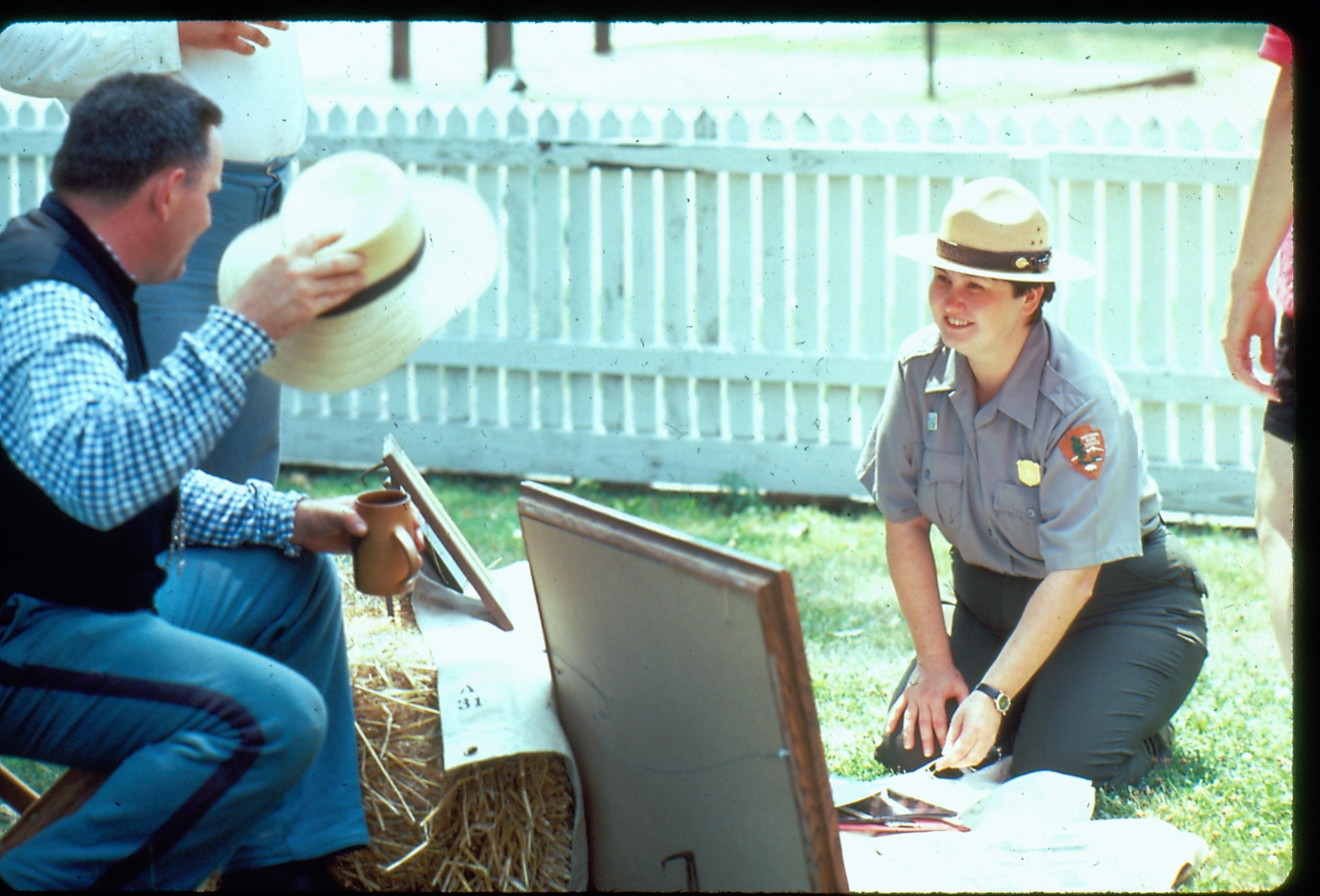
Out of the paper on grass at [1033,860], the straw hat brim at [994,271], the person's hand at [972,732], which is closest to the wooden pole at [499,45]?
the straw hat brim at [994,271]

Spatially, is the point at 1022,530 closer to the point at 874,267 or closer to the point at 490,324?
the point at 874,267

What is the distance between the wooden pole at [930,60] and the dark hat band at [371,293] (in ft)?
39.0

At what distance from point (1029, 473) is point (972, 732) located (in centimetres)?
60

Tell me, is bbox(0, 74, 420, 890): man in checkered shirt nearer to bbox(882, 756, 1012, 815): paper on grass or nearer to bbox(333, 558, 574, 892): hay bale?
bbox(333, 558, 574, 892): hay bale

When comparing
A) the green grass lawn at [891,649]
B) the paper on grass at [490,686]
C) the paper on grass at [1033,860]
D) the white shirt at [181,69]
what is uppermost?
the white shirt at [181,69]

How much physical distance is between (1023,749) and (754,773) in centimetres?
127

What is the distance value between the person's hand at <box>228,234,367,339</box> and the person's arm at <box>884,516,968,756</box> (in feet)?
5.29

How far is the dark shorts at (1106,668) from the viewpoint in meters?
3.06

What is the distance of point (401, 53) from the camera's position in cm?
1183

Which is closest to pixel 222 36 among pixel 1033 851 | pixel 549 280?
pixel 1033 851

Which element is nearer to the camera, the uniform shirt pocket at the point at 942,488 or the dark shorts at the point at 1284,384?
the dark shorts at the point at 1284,384

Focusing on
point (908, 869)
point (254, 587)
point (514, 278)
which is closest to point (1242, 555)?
point (908, 869)

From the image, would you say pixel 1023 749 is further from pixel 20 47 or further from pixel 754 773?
pixel 20 47

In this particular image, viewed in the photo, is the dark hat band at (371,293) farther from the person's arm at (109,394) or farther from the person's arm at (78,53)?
the person's arm at (78,53)
